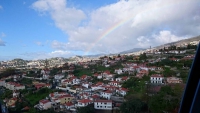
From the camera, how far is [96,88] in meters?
7.86

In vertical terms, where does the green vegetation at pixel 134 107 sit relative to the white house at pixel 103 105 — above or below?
above

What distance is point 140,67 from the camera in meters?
10.2

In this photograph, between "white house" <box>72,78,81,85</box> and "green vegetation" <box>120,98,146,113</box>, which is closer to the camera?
"green vegetation" <box>120,98,146,113</box>

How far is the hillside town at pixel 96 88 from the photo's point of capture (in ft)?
10.6

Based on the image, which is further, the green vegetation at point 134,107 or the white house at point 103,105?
the white house at point 103,105

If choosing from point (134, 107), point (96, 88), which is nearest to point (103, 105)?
point (134, 107)

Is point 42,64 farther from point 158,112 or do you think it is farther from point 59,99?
point 158,112

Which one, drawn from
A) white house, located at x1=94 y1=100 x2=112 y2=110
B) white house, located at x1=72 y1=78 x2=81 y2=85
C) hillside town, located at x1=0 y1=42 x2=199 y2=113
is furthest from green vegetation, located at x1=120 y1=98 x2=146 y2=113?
white house, located at x1=72 y1=78 x2=81 y2=85

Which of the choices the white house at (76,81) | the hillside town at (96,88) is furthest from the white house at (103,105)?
the white house at (76,81)

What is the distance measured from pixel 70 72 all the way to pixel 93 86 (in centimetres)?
396

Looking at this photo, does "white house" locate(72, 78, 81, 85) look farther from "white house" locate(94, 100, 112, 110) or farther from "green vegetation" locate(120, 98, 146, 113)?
"green vegetation" locate(120, 98, 146, 113)

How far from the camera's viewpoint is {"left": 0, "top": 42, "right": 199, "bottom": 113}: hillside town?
323 cm

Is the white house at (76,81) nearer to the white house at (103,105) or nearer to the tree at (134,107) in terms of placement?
the white house at (103,105)

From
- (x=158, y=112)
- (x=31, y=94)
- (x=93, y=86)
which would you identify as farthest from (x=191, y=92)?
(x=93, y=86)
